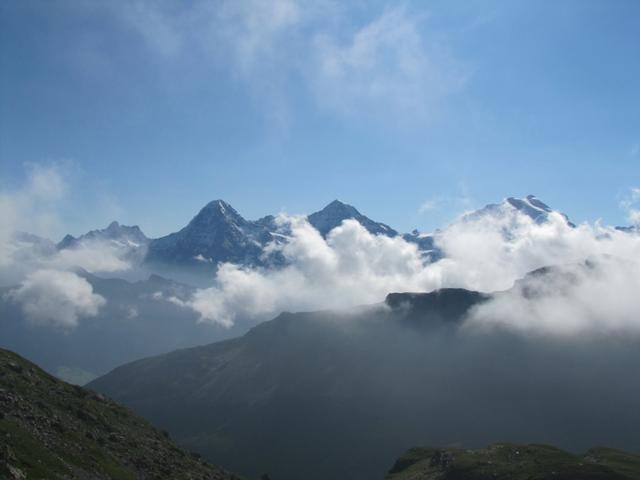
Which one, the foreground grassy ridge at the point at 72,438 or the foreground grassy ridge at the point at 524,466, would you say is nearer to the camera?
the foreground grassy ridge at the point at 72,438

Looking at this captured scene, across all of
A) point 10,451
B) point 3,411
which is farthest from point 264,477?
point 10,451

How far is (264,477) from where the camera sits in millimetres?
165750

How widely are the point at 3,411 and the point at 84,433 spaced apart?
15198 millimetres

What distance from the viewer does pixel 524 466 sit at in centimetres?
16512

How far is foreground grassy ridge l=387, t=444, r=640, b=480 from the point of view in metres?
152

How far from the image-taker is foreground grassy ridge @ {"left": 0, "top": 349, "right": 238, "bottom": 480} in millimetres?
63419

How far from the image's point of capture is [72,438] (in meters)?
79.2

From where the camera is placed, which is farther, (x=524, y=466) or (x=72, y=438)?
(x=524, y=466)

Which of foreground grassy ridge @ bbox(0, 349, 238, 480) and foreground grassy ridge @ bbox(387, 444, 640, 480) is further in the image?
foreground grassy ridge @ bbox(387, 444, 640, 480)

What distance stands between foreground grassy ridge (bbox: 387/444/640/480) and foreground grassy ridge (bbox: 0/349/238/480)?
277 ft

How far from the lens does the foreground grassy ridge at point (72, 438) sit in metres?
63.4

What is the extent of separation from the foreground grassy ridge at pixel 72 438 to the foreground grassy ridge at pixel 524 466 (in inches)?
3324

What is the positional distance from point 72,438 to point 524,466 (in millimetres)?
132199

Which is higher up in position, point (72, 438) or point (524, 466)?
point (524, 466)
